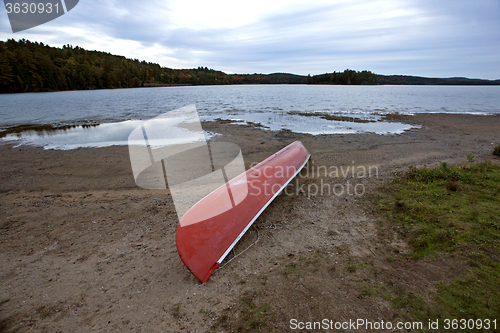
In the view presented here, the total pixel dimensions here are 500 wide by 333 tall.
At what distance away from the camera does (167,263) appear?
13.3 ft

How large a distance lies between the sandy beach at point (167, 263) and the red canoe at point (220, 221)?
34 cm

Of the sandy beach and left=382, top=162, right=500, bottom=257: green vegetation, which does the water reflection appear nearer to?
the sandy beach

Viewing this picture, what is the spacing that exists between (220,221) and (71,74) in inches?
4010

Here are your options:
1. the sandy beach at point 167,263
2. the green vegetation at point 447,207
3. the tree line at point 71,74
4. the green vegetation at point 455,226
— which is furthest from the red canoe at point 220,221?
the tree line at point 71,74

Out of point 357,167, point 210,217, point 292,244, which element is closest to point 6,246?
point 210,217

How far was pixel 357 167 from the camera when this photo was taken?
860 cm

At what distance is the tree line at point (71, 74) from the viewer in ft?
207

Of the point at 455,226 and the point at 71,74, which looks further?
the point at 71,74

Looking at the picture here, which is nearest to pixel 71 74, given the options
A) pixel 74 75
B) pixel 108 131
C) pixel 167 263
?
pixel 74 75

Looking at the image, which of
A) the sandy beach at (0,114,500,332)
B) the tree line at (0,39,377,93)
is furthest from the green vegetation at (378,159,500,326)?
the tree line at (0,39,377,93)

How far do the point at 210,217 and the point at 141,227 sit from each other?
2.19 m

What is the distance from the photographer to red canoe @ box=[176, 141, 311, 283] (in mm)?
3627

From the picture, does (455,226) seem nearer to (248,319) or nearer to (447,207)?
(447,207)

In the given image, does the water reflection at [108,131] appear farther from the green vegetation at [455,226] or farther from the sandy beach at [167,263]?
the green vegetation at [455,226]
